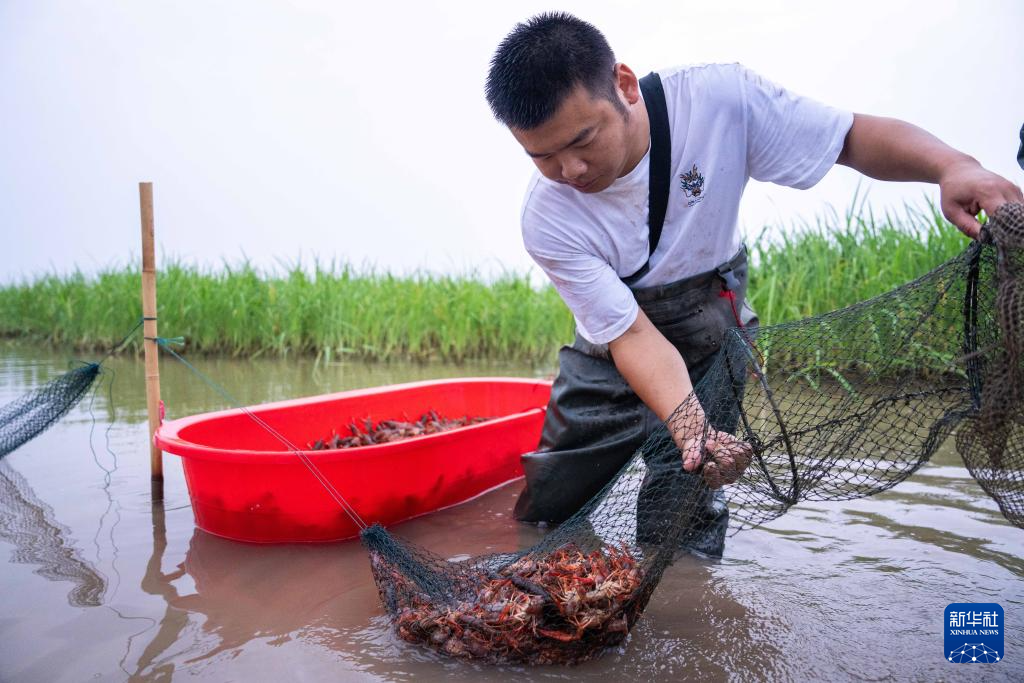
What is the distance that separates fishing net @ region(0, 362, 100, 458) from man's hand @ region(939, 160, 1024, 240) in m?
3.45

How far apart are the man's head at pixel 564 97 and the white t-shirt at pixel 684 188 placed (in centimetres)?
18

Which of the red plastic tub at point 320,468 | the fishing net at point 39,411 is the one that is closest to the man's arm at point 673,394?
the red plastic tub at point 320,468

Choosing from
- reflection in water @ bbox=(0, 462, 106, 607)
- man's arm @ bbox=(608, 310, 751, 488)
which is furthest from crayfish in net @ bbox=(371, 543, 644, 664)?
reflection in water @ bbox=(0, 462, 106, 607)

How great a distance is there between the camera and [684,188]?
2422 millimetres

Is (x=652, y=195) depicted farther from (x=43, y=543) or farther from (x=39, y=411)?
(x=39, y=411)

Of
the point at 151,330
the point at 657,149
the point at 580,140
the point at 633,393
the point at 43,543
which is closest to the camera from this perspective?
→ the point at 580,140

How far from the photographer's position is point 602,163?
2.16m

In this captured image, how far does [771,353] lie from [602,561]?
78cm

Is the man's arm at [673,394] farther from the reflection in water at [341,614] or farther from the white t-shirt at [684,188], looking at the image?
the reflection in water at [341,614]

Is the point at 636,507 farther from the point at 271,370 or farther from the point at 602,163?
the point at 271,370

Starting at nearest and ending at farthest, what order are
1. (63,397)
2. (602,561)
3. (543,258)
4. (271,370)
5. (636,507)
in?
(602,561), (636,507), (543,258), (63,397), (271,370)

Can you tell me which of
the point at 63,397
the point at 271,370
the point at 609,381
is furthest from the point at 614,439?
the point at 271,370

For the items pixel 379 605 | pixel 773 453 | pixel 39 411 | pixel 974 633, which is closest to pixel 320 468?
pixel 379 605

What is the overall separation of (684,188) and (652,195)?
0.35 ft
